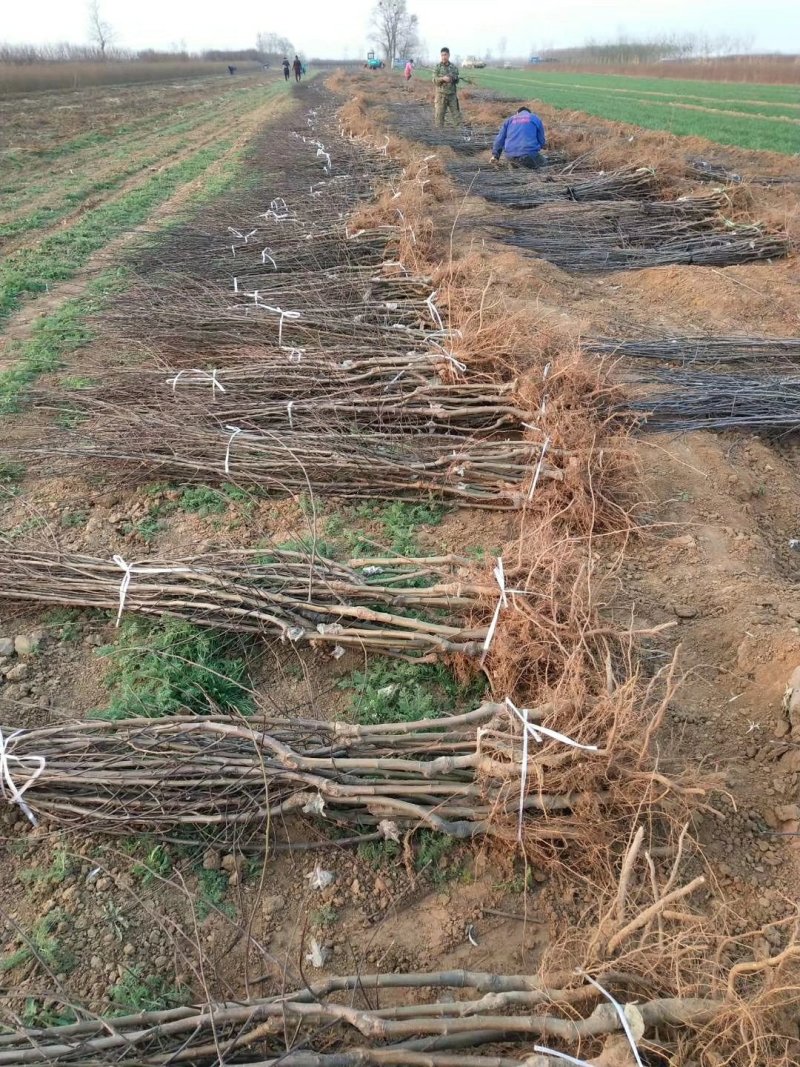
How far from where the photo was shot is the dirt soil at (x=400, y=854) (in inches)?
77.9

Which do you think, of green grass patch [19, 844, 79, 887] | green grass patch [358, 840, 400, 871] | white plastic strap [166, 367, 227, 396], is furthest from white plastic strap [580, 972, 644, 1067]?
white plastic strap [166, 367, 227, 396]

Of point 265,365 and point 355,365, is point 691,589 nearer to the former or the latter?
point 355,365

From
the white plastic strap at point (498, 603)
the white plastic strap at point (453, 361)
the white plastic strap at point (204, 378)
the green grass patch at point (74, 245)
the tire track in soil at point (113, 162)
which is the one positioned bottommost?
the white plastic strap at point (498, 603)

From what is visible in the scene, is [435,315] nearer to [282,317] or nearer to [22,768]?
[282,317]

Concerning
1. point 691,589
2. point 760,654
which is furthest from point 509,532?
point 760,654

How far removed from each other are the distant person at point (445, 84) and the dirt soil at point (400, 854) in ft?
52.8

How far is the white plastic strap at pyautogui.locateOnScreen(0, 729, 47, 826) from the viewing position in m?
2.20

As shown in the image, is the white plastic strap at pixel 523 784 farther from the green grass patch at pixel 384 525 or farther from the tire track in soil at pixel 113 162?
the tire track in soil at pixel 113 162

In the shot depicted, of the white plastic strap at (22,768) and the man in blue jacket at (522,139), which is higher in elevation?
the man in blue jacket at (522,139)

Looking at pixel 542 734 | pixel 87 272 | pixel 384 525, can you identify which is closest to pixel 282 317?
pixel 384 525

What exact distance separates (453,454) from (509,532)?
60cm

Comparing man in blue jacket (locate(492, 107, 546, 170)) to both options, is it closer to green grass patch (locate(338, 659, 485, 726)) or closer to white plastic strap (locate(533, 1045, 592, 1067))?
green grass patch (locate(338, 659, 485, 726))

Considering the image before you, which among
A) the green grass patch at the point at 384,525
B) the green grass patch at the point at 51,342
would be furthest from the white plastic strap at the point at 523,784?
the green grass patch at the point at 51,342

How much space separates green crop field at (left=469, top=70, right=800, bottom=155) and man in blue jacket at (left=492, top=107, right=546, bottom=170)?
306 inches
